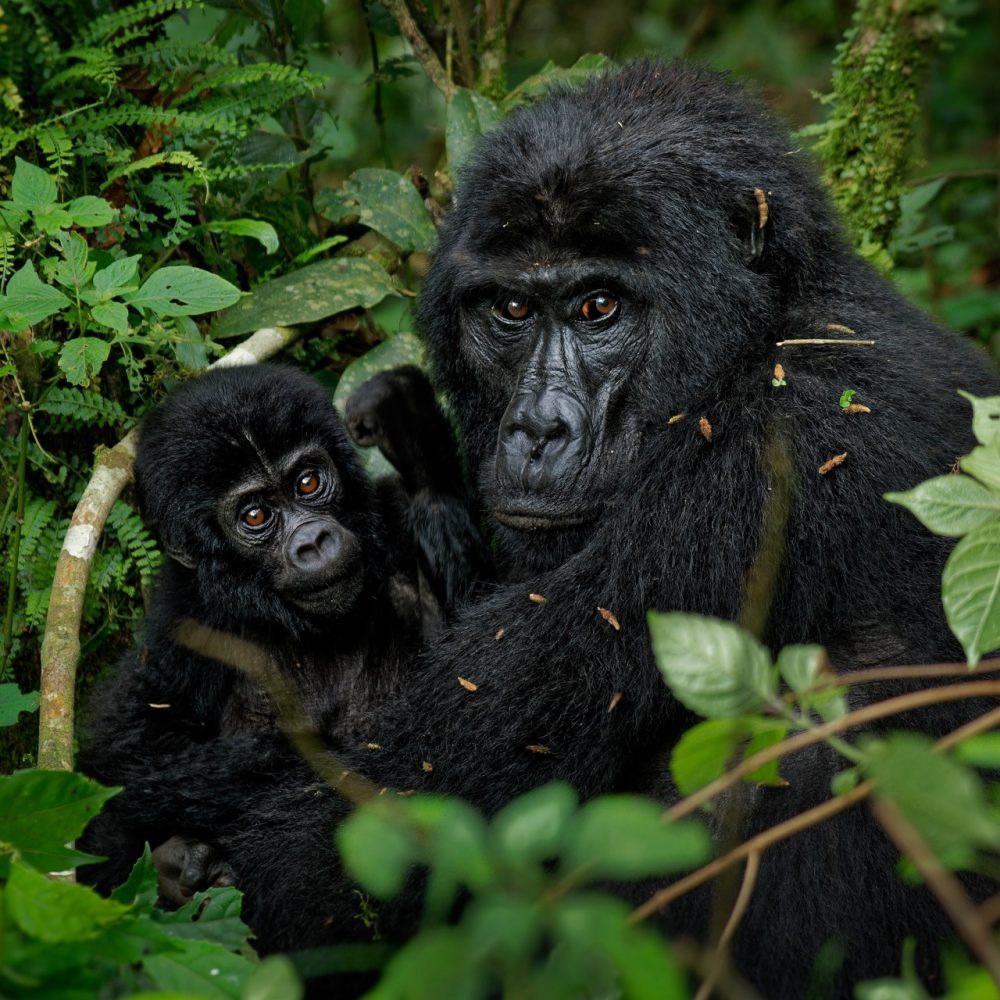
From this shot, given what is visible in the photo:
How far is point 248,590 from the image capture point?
3787 millimetres

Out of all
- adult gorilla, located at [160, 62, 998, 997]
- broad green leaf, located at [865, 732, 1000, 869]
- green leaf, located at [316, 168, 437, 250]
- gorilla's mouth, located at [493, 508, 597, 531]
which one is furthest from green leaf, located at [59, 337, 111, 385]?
broad green leaf, located at [865, 732, 1000, 869]

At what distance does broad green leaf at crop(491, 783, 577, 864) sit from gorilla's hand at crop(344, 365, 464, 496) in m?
2.83

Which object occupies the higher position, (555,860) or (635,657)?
(635,657)

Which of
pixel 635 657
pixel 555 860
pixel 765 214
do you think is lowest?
pixel 555 860

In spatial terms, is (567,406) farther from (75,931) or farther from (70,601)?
(75,931)

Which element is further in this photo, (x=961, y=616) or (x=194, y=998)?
(x=961, y=616)

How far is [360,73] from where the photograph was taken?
6.79 meters

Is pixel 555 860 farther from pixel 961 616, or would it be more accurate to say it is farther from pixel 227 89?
pixel 227 89

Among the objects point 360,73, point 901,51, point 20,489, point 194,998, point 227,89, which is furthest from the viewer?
point 360,73

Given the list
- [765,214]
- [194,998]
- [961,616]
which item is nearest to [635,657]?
[961,616]

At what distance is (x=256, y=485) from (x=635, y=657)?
1.48 meters

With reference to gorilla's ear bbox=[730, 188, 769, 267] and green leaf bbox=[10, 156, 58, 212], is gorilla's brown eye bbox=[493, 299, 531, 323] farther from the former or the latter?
green leaf bbox=[10, 156, 58, 212]

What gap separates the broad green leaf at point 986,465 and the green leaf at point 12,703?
2.38 metres

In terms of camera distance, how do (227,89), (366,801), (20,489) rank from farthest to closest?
(227,89), (20,489), (366,801)
